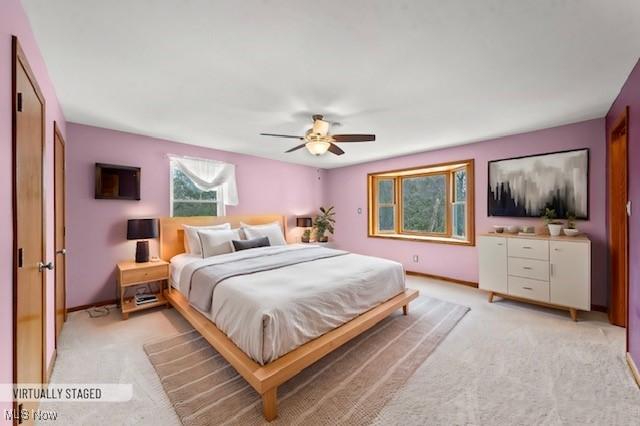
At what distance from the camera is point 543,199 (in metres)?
3.40

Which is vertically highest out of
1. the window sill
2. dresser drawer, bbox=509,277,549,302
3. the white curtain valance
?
the white curtain valance

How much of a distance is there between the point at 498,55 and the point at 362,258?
2.39 meters

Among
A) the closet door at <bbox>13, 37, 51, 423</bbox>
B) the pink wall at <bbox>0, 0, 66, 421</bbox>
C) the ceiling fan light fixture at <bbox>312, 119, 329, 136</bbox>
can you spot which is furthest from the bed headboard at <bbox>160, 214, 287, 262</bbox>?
the pink wall at <bbox>0, 0, 66, 421</bbox>

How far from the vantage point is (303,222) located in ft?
Result: 18.0

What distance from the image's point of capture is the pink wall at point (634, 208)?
1.87 metres

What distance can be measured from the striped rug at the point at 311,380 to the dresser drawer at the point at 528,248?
1376mm

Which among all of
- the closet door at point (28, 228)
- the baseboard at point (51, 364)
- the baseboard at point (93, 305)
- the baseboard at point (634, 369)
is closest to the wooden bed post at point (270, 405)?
the closet door at point (28, 228)

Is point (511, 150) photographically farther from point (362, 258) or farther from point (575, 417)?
point (575, 417)

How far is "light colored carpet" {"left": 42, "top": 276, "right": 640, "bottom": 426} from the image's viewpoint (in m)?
1.62

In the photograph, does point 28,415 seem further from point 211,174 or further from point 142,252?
point 211,174

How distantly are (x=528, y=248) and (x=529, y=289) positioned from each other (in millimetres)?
494

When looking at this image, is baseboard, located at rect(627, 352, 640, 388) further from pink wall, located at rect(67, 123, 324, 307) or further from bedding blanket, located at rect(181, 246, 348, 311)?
pink wall, located at rect(67, 123, 324, 307)

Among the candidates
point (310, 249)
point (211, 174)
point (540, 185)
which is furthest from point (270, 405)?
point (540, 185)

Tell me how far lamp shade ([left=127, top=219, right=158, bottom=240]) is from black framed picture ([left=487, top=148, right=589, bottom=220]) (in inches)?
186
